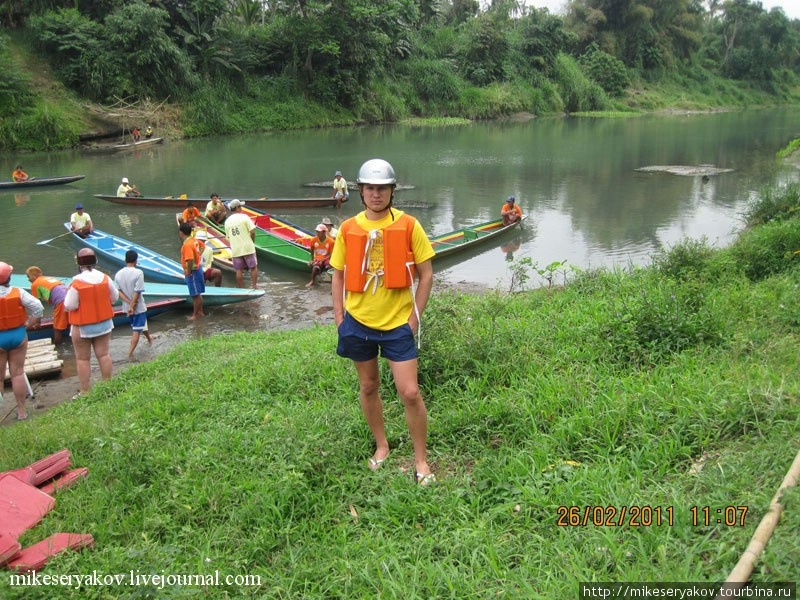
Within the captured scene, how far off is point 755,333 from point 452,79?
1869 inches

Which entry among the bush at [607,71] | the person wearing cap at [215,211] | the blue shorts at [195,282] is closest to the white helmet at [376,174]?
the blue shorts at [195,282]

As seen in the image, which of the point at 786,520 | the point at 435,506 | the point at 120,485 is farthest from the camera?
the point at 120,485

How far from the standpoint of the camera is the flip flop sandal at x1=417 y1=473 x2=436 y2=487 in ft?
11.4

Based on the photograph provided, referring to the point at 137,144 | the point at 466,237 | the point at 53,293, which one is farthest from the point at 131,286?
the point at 137,144

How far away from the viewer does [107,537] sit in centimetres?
335

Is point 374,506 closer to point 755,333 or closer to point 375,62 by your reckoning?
point 755,333

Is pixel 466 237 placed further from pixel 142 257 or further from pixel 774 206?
pixel 142 257

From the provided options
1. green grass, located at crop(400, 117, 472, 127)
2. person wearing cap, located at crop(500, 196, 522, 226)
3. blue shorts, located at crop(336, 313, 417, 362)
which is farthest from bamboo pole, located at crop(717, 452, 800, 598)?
green grass, located at crop(400, 117, 472, 127)

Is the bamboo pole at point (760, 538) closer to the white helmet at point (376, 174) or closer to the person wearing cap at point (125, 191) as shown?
the white helmet at point (376, 174)

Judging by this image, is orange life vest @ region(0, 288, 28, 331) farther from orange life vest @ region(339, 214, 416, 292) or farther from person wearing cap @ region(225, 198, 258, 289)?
person wearing cap @ region(225, 198, 258, 289)

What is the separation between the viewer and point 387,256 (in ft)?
11.0

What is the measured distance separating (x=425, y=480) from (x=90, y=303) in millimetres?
4408

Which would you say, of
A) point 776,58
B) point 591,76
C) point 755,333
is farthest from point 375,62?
point 776,58

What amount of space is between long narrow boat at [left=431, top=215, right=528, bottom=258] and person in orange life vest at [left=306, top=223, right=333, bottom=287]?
8.37 feet
